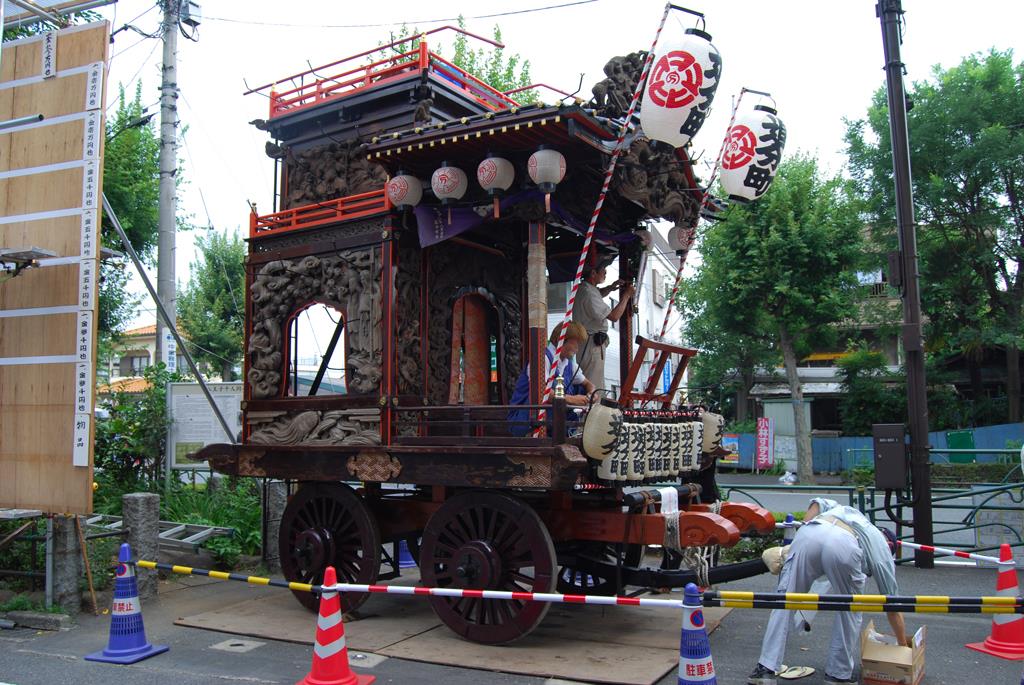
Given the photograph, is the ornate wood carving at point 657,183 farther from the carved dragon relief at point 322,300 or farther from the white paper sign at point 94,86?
the white paper sign at point 94,86

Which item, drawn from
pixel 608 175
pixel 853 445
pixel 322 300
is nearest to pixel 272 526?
pixel 322 300

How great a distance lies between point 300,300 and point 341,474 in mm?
2081

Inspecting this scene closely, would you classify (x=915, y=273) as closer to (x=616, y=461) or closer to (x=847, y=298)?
(x=616, y=461)

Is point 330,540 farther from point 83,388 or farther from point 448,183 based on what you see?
point 448,183

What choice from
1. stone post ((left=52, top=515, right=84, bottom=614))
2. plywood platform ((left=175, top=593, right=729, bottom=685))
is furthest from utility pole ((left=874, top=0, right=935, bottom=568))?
stone post ((left=52, top=515, right=84, bottom=614))

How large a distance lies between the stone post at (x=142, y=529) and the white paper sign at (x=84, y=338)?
64.4 inches

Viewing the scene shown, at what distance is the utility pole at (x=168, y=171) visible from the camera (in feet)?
42.9

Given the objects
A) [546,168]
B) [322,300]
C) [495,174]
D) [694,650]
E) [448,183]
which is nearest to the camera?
[694,650]

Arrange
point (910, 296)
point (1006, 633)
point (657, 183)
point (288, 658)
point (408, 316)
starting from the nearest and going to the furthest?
point (1006, 633), point (288, 658), point (657, 183), point (408, 316), point (910, 296)

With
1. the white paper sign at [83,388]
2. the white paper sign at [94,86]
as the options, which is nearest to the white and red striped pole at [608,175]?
the white paper sign at [83,388]

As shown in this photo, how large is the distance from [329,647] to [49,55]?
7.23m

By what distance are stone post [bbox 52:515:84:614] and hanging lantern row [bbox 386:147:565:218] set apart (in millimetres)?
4768

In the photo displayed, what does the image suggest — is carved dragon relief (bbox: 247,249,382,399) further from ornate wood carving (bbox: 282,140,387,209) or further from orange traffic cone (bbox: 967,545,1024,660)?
orange traffic cone (bbox: 967,545,1024,660)

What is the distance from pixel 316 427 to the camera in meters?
8.45
